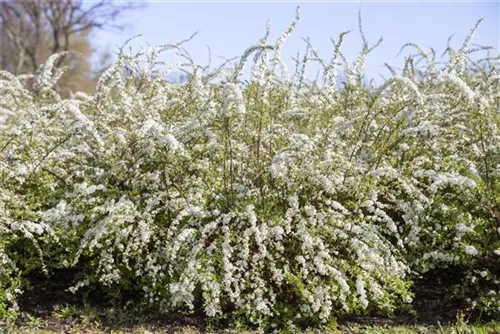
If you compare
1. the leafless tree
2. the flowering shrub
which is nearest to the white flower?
the flowering shrub

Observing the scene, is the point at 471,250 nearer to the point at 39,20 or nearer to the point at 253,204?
the point at 253,204

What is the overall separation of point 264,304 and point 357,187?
980 millimetres

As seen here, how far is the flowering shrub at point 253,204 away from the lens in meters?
3.53

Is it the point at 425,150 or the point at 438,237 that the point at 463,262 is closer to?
the point at 438,237

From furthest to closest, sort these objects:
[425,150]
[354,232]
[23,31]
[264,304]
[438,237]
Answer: [23,31] → [425,150] → [438,237] → [354,232] → [264,304]

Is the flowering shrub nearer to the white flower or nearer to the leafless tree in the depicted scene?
the white flower

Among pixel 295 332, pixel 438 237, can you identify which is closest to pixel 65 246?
pixel 295 332

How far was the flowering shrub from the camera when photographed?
353cm

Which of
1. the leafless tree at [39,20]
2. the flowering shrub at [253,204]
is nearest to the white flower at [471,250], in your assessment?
the flowering shrub at [253,204]

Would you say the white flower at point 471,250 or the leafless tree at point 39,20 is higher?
the leafless tree at point 39,20

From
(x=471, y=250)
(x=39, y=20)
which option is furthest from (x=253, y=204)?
(x=39, y=20)

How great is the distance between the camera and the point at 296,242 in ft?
12.1

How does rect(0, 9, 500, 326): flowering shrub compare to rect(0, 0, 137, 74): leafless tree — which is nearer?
rect(0, 9, 500, 326): flowering shrub

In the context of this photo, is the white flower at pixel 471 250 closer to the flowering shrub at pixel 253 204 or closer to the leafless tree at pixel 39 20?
the flowering shrub at pixel 253 204
